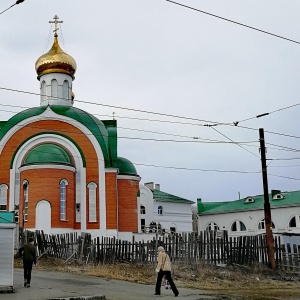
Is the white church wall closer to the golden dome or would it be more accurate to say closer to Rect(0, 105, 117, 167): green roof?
Rect(0, 105, 117, 167): green roof

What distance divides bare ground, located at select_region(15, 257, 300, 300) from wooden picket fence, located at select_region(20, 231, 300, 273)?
2.06ft

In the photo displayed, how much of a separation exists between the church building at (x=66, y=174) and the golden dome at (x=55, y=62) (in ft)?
8.88

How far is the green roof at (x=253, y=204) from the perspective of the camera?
4297 cm

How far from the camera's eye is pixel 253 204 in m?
45.7

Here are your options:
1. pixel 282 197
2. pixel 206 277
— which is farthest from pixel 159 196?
pixel 206 277

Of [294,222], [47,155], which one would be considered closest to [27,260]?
[47,155]

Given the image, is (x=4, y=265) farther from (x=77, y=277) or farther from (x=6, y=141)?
(x=6, y=141)

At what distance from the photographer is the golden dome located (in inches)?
1435

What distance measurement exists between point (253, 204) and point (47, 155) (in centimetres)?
2221

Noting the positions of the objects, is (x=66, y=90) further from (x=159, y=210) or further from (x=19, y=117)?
(x=159, y=210)

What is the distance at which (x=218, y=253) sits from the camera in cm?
2070

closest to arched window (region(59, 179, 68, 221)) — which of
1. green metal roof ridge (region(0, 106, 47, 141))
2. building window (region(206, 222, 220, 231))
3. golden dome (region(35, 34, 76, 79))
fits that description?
green metal roof ridge (region(0, 106, 47, 141))

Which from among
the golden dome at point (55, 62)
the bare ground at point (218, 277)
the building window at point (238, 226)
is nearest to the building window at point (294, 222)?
the building window at point (238, 226)

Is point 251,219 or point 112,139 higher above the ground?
point 112,139
